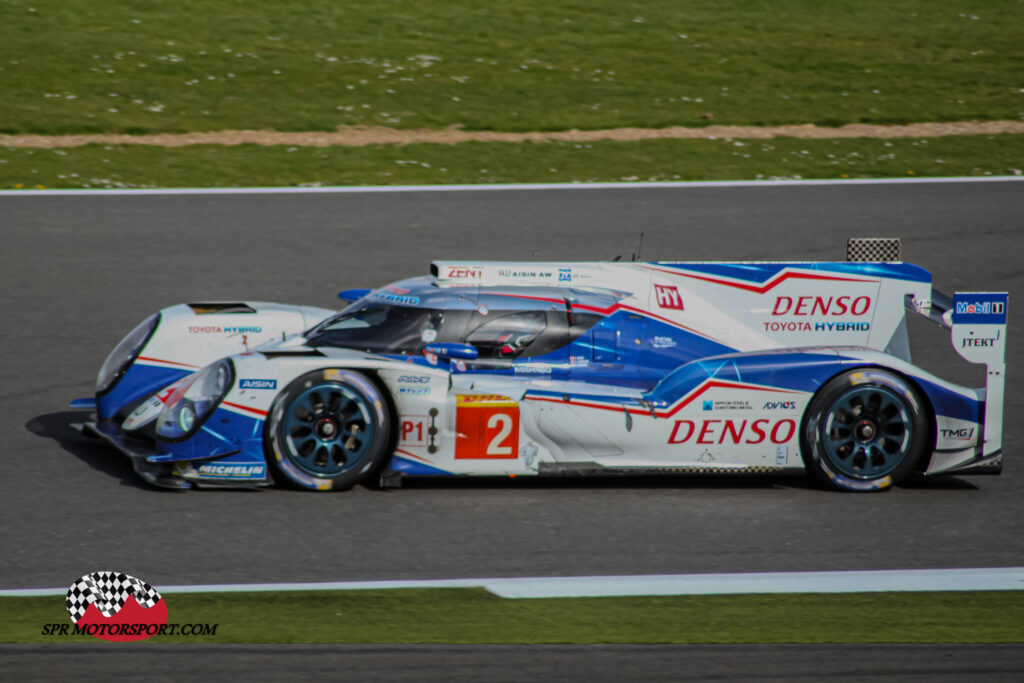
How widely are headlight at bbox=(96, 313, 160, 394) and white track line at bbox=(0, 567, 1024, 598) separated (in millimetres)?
2280

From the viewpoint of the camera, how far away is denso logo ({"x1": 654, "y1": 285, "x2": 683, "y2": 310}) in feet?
26.8

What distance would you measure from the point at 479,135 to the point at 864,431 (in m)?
9.02

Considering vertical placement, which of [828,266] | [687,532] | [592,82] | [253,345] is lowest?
[687,532]

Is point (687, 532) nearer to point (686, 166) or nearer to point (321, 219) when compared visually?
point (321, 219)

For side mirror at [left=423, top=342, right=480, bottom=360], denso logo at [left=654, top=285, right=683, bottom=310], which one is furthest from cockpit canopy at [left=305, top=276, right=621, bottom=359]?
denso logo at [left=654, top=285, right=683, bottom=310]

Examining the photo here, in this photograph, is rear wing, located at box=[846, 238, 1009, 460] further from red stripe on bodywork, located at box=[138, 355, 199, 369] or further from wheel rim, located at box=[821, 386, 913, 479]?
red stripe on bodywork, located at box=[138, 355, 199, 369]

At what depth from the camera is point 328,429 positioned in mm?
7152

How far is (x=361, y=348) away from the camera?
7520 mm

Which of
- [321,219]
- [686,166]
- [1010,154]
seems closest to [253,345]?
[321,219]

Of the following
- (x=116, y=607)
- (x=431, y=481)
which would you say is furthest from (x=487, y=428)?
(x=116, y=607)

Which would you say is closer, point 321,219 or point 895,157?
point 321,219

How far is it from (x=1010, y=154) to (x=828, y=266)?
8.42 m

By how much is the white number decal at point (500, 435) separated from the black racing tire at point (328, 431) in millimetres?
558

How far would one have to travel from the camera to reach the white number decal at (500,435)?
7.24m
